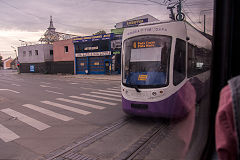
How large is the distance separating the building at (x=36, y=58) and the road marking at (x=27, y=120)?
33732 millimetres

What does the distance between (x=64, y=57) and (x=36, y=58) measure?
32.4 feet

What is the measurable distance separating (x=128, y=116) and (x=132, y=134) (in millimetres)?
1593

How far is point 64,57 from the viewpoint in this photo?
35.5m

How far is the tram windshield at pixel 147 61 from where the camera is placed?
17.2 feet

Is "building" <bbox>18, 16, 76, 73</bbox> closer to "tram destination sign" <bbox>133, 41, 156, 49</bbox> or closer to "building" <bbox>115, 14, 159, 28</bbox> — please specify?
"building" <bbox>115, 14, 159, 28</bbox>

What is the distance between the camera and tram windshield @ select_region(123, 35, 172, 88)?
5250mm

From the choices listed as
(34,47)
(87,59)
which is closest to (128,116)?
(87,59)

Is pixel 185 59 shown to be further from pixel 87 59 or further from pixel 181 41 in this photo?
pixel 87 59

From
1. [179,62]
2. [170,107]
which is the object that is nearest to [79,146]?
[170,107]

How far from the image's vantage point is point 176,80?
522 centimetres

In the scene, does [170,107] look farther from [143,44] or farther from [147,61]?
[143,44]

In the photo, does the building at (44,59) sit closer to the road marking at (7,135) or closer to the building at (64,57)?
the building at (64,57)

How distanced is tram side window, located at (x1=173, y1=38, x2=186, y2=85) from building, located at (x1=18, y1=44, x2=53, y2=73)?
37.7 metres

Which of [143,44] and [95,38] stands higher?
[95,38]
